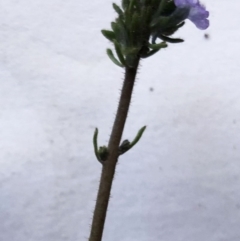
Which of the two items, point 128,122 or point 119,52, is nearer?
point 119,52

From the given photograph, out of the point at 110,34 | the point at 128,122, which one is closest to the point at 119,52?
the point at 110,34

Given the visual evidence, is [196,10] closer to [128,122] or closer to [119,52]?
[119,52]

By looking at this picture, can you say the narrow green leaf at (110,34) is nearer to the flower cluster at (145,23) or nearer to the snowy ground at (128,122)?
the flower cluster at (145,23)

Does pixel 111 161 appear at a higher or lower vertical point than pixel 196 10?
lower

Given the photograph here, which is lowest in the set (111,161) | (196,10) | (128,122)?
(128,122)

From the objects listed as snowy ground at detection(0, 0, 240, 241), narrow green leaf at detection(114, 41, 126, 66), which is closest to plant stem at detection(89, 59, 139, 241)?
narrow green leaf at detection(114, 41, 126, 66)

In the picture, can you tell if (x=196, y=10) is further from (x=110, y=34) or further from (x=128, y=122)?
(x=128, y=122)
